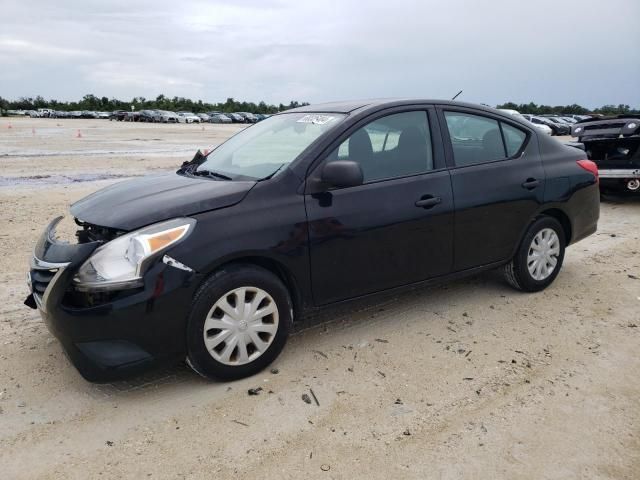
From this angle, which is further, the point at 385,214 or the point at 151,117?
the point at 151,117

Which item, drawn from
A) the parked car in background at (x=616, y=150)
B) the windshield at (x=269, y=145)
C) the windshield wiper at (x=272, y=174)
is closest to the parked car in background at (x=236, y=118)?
the parked car in background at (x=616, y=150)

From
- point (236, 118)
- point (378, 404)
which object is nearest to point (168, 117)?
point (236, 118)

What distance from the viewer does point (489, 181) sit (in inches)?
175

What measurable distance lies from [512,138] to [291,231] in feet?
7.81

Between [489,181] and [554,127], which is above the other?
[489,181]

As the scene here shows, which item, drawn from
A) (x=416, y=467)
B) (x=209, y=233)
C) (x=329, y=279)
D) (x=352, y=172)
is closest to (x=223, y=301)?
(x=209, y=233)

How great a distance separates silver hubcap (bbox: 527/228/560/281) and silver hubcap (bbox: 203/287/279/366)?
2.56 metres

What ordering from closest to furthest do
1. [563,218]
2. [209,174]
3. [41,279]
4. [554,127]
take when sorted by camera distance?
[41,279] < [209,174] < [563,218] < [554,127]


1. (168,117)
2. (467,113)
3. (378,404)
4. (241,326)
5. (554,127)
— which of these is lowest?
(554,127)

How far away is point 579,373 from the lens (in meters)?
3.55

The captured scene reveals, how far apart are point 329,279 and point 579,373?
1692mm

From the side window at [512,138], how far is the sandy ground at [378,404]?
128cm

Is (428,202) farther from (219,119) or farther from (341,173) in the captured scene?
(219,119)

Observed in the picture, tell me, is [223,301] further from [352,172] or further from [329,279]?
[352,172]
